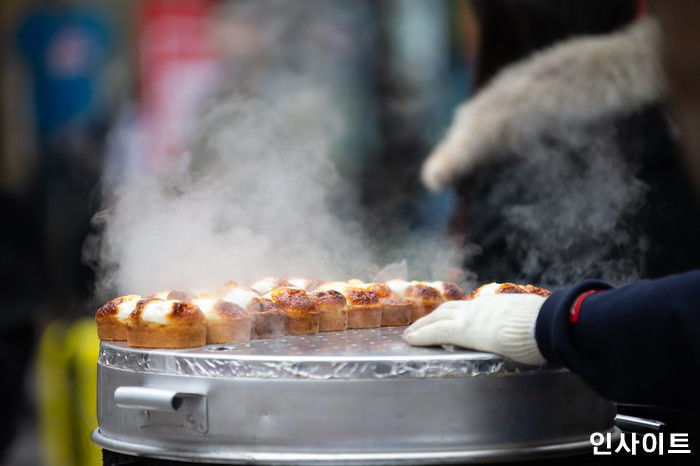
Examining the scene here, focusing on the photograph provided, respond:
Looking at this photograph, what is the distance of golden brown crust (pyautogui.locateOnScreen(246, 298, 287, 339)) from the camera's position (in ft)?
8.18

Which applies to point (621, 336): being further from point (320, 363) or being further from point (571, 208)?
point (571, 208)

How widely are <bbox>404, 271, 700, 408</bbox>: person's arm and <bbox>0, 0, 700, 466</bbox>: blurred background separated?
159 cm

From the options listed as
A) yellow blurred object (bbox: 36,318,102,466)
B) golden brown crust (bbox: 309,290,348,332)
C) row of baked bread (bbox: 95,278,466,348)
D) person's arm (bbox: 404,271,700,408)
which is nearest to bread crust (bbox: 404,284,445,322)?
row of baked bread (bbox: 95,278,466,348)

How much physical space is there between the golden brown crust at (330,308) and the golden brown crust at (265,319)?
130mm

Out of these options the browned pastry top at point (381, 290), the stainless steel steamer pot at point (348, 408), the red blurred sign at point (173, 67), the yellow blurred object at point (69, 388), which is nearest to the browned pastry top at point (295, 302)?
the browned pastry top at point (381, 290)

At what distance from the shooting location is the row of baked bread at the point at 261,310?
7.41 ft

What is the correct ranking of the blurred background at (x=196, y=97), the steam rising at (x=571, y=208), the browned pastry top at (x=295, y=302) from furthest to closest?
the blurred background at (x=196, y=97) < the steam rising at (x=571, y=208) < the browned pastry top at (x=295, y=302)

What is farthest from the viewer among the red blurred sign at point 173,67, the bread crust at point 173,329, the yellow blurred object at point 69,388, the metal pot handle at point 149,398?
the red blurred sign at point 173,67

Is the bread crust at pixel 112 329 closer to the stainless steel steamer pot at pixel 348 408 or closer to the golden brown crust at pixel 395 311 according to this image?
the stainless steel steamer pot at pixel 348 408

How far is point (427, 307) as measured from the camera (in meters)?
2.84

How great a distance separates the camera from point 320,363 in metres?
2.01

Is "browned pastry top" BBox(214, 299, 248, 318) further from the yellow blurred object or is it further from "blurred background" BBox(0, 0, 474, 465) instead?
"blurred background" BBox(0, 0, 474, 465)

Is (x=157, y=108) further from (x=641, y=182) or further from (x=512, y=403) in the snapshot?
(x=512, y=403)

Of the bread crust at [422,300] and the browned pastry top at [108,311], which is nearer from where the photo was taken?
the browned pastry top at [108,311]
